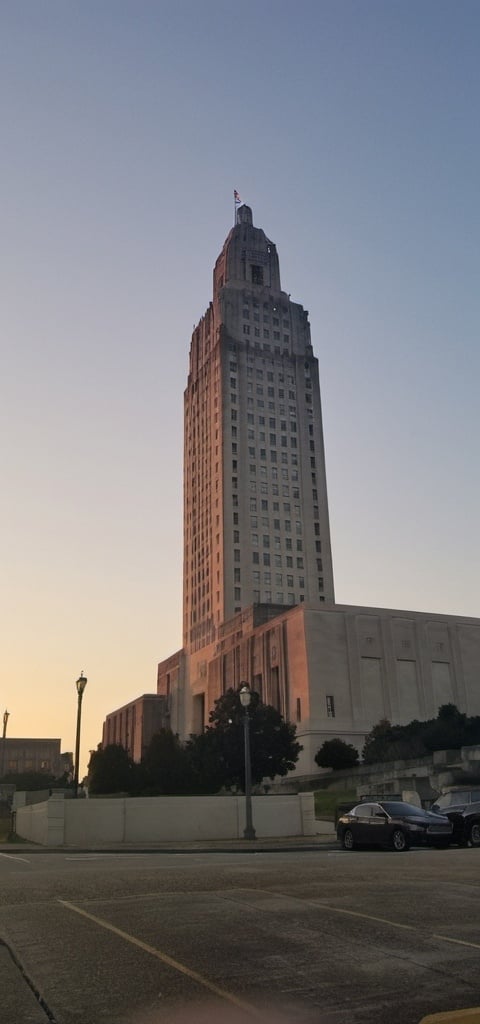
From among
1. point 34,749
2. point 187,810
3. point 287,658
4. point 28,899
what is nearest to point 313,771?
point 287,658

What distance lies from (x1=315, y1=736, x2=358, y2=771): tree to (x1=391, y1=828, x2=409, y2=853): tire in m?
58.1

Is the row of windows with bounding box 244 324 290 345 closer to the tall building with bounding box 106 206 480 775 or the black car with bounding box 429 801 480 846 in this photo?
the tall building with bounding box 106 206 480 775

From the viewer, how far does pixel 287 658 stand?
325ft

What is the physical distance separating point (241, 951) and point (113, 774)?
8056 cm

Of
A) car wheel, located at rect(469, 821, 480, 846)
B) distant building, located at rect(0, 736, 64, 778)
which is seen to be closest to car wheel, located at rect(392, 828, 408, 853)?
car wheel, located at rect(469, 821, 480, 846)

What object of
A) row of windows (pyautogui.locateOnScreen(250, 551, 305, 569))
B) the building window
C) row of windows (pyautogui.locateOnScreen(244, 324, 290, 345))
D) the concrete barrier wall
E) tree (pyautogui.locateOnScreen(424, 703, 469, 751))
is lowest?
the concrete barrier wall

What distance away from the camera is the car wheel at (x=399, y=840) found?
2238 centimetres

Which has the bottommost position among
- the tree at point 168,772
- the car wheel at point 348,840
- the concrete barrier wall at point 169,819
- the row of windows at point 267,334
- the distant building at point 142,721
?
the car wheel at point 348,840

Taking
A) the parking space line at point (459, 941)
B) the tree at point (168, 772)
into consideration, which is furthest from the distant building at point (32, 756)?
the parking space line at point (459, 941)

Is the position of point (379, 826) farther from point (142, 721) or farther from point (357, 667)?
point (142, 721)

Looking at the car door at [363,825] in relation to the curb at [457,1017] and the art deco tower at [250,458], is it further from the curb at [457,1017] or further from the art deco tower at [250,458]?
the art deco tower at [250,458]

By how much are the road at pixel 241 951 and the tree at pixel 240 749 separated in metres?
60.7

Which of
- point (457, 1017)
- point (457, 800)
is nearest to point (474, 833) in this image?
point (457, 800)

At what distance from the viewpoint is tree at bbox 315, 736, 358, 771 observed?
260 feet
